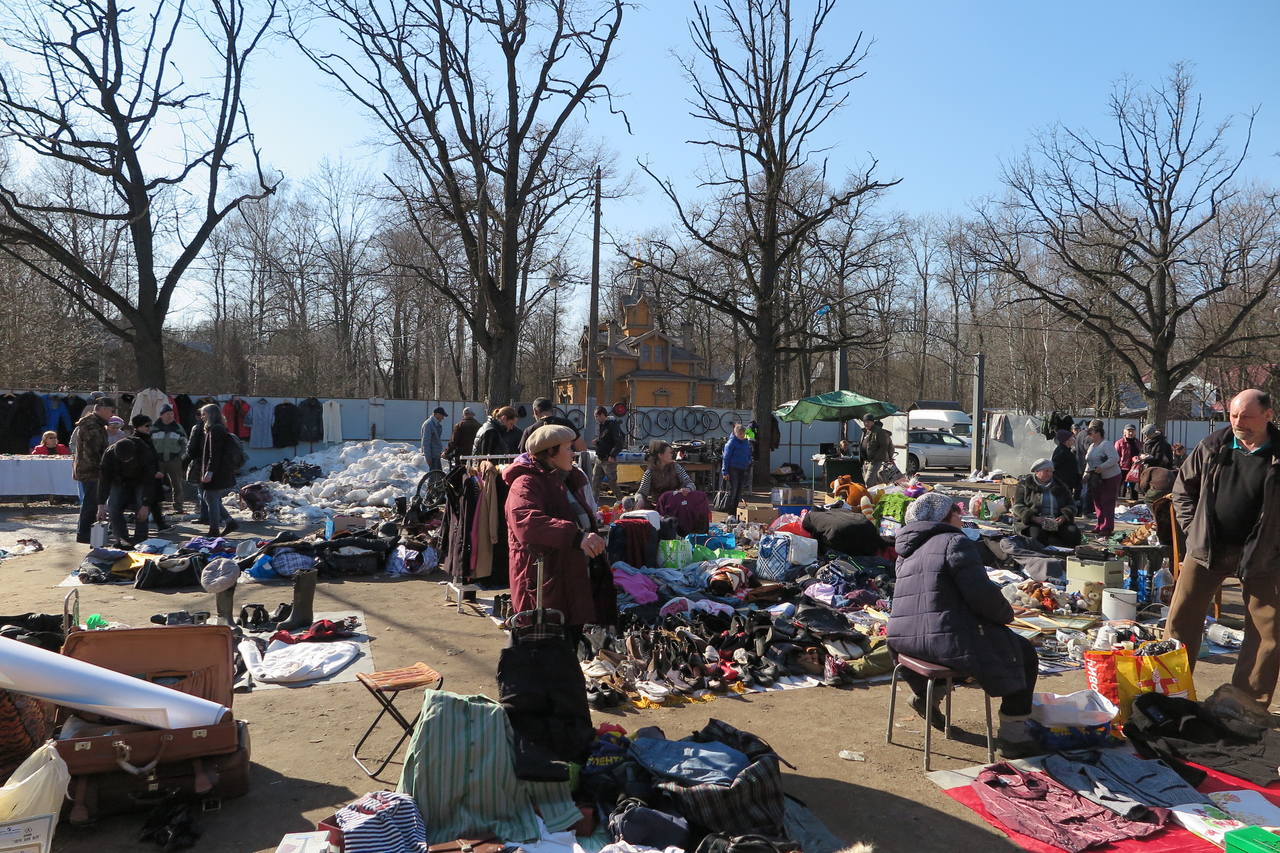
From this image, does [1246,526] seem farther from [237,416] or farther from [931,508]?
[237,416]

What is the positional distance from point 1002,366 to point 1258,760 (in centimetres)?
4580

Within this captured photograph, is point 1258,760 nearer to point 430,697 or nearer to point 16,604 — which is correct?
Result: point 430,697

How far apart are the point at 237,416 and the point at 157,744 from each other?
19.4 meters

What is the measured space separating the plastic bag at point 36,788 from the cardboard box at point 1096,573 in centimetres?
843

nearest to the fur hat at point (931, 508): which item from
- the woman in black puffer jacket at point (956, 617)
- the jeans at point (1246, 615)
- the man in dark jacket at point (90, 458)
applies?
the woman in black puffer jacket at point (956, 617)

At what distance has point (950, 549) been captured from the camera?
14.9 feet

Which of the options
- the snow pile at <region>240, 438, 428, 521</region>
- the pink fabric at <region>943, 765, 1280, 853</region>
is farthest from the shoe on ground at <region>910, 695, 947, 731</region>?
the snow pile at <region>240, 438, 428, 521</region>

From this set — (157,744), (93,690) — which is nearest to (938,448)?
(157,744)

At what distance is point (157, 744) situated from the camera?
12.4 feet

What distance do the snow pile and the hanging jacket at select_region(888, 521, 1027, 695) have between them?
439 inches

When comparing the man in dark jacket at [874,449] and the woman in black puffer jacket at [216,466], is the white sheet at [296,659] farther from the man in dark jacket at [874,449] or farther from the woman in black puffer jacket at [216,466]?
the man in dark jacket at [874,449]

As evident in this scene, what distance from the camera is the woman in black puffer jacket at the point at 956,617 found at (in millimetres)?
4441

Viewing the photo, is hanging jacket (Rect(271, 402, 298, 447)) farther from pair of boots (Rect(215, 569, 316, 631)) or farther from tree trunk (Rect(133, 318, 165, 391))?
pair of boots (Rect(215, 569, 316, 631))

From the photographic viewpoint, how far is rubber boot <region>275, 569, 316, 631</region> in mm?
7043
